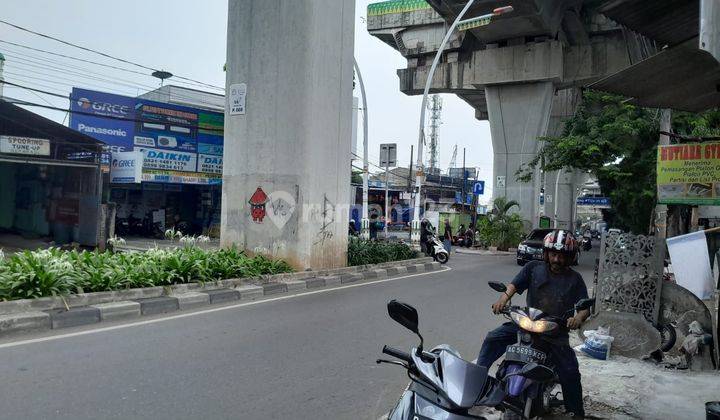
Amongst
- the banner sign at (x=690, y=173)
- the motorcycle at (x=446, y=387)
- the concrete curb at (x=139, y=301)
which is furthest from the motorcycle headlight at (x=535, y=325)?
the concrete curb at (x=139, y=301)

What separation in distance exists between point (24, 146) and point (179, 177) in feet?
24.6

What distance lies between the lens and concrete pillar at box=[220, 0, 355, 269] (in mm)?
12375

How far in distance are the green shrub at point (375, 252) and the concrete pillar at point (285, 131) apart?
146 cm

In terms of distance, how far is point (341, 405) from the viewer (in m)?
4.57

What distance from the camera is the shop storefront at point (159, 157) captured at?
2269 centimetres

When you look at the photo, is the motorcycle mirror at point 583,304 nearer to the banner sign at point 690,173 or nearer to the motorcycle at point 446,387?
the motorcycle at point 446,387

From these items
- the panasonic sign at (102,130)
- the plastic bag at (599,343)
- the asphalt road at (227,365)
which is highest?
the panasonic sign at (102,130)

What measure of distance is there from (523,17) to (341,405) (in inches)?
939

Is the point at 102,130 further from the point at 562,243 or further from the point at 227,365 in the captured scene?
the point at 562,243

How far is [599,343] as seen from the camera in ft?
20.3

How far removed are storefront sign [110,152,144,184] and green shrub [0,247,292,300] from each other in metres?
9.94

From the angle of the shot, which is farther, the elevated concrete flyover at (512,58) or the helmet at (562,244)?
the elevated concrete flyover at (512,58)

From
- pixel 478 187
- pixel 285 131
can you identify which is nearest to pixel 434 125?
pixel 478 187

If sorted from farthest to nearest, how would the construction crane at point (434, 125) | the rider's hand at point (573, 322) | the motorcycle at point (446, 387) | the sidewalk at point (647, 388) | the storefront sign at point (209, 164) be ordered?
1. the construction crane at point (434, 125)
2. the storefront sign at point (209, 164)
3. the sidewalk at point (647, 388)
4. the rider's hand at point (573, 322)
5. the motorcycle at point (446, 387)
